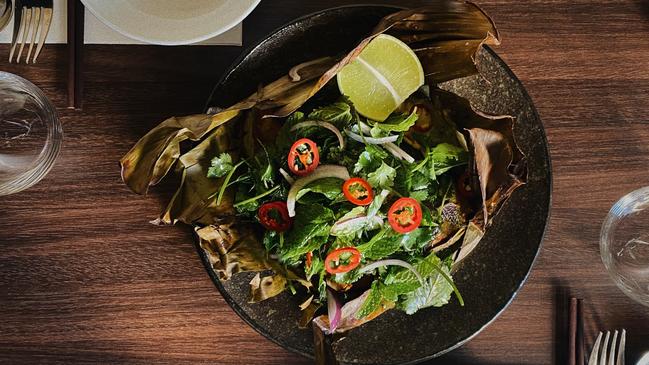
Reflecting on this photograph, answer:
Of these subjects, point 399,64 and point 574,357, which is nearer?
point 399,64

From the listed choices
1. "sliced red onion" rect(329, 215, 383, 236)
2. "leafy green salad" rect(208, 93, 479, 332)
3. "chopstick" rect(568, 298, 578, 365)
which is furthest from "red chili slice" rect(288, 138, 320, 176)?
"chopstick" rect(568, 298, 578, 365)

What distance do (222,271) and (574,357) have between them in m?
0.68

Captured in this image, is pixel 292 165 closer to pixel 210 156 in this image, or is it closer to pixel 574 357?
pixel 210 156

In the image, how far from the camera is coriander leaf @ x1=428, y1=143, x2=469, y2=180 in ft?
4.37

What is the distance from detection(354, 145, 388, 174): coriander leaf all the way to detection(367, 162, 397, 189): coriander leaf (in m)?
0.01

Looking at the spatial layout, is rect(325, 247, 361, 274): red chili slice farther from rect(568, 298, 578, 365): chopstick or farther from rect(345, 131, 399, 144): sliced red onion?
rect(568, 298, 578, 365): chopstick

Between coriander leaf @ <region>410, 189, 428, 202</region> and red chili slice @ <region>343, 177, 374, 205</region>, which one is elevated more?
red chili slice @ <region>343, 177, 374, 205</region>

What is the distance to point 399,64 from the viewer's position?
4.34 feet

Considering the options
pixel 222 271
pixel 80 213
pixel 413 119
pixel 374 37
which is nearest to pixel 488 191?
pixel 413 119

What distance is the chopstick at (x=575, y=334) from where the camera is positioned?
144 cm

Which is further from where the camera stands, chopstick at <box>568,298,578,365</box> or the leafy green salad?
chopstick at <box>568,298,578,365</box>

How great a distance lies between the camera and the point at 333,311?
1.33 m

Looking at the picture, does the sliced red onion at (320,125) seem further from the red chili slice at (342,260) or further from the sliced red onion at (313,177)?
the red chili slice at (342,260)

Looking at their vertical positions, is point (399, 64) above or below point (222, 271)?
above
